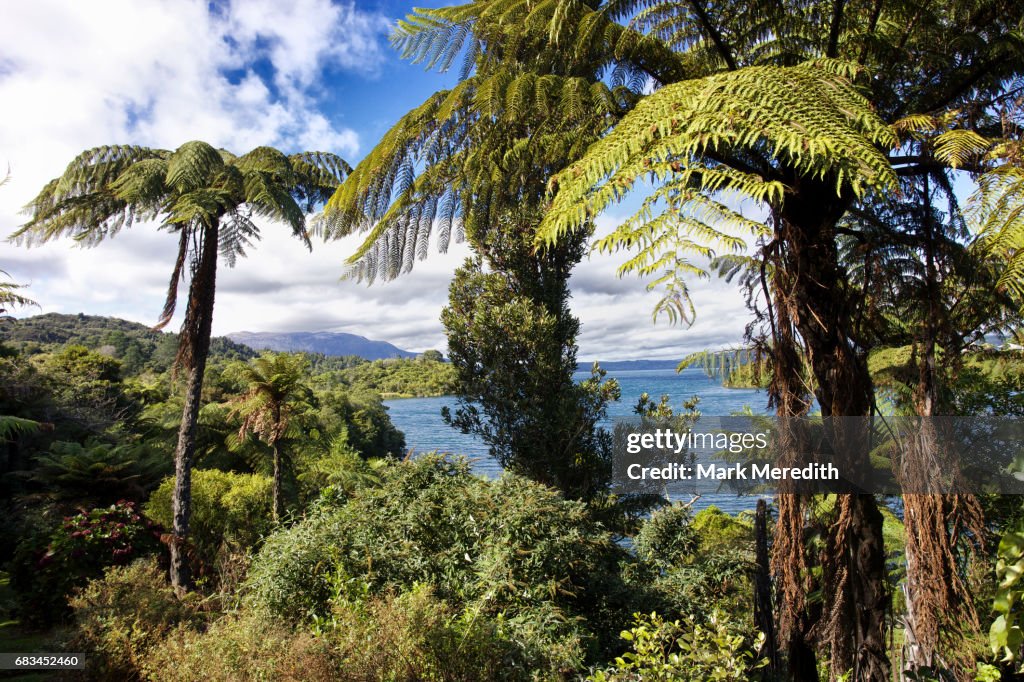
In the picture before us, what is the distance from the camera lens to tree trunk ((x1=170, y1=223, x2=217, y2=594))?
705cm

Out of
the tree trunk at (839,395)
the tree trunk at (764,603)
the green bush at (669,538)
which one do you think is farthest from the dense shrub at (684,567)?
the tree trunk at (839,395)

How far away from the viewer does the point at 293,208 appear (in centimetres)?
→ 714

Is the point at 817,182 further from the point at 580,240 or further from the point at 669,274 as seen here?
the point at 580,240

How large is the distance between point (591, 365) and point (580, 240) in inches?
99.2

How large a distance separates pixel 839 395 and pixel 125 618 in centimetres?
497

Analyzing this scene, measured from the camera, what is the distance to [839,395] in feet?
5.97

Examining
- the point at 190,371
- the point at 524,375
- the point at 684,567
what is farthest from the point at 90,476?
the point at 684,567

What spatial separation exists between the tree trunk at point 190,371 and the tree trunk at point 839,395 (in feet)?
24.2

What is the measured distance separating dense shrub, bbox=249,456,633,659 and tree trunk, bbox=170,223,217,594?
390 cm

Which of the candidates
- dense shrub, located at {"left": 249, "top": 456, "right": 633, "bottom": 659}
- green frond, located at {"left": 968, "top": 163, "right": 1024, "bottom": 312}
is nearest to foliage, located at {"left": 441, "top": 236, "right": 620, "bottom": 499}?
dense shrub, located at {"left": 249, "top": 456, "right": 633, "bottom": 659}

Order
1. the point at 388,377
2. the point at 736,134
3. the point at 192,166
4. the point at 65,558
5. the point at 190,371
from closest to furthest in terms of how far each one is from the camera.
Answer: the point at 736,134 → the point at 192,166 → the point at 65,558 → the point at 190,371 → the point at 388,377

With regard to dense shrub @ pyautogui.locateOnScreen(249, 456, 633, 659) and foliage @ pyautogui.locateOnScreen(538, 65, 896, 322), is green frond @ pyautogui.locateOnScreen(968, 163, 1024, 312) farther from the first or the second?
dense shrub @ pyautogui.locateOnScreen(249, 456, 633, 659)

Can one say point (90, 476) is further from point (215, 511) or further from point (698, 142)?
point (698, 142)

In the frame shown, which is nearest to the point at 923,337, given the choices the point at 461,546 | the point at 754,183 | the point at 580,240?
the point at 754,183
